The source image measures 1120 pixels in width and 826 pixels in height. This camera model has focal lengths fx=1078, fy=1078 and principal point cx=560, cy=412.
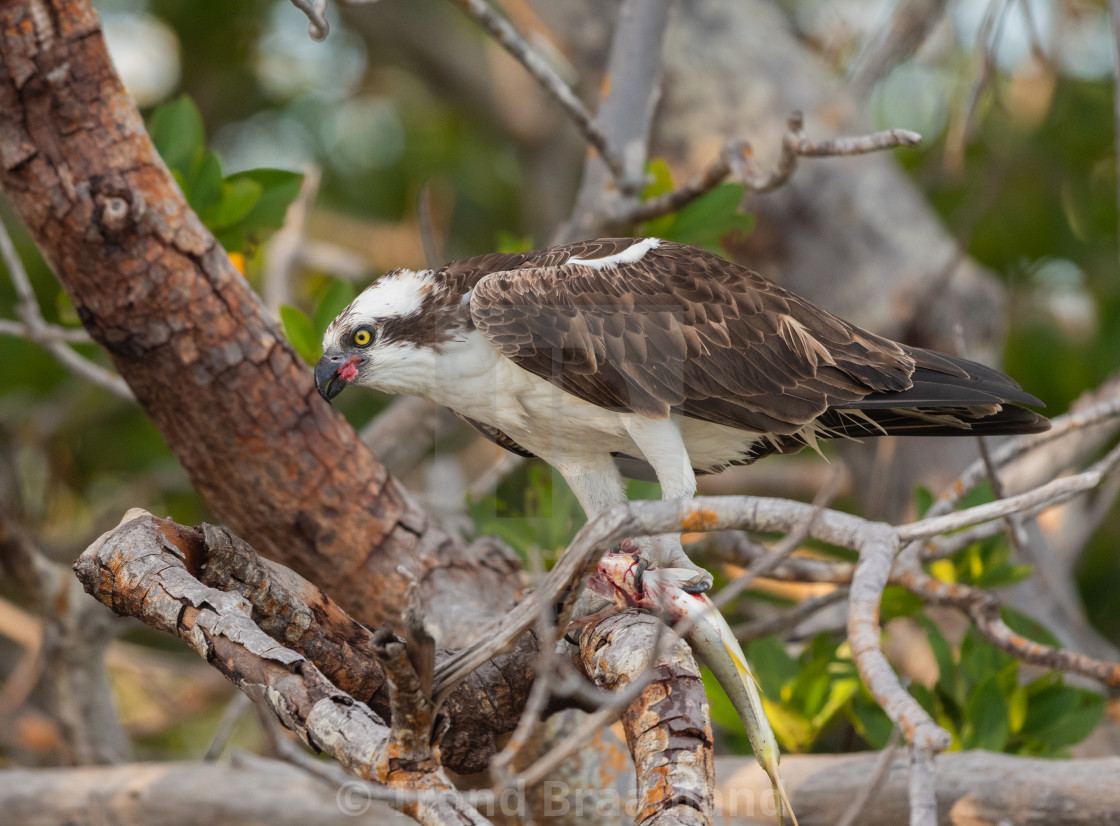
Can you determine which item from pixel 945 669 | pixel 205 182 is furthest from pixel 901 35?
pixel 205 182

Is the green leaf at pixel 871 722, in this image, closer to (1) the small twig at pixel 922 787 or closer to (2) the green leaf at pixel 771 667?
(2) the green leaf at pixel 771 667

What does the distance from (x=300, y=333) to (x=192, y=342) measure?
0.86 metres

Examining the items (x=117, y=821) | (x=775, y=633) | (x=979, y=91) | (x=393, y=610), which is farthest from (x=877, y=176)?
A: (x=117, y=821)

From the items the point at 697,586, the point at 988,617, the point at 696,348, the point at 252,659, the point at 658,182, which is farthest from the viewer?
the point at 658,182

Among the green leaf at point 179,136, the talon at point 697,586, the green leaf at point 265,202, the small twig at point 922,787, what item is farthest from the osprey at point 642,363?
the small twig at point 922,787

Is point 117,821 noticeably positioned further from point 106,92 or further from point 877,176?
point 877,176

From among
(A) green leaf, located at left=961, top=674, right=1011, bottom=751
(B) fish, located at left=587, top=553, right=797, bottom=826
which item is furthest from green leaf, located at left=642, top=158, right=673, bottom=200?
(A) green leaf, located at left=961, top=674, right=1011, bottom=751

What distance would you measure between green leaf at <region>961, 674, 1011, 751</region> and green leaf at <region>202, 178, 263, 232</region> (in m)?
3.56

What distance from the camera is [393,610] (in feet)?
14.3

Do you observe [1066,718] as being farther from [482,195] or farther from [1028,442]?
[482,195]

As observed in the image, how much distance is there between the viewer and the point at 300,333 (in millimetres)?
4555

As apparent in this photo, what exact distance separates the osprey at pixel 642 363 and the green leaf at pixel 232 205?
34.4 inches

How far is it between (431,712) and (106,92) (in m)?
2.38

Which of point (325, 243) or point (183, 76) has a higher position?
point (183, 76)
